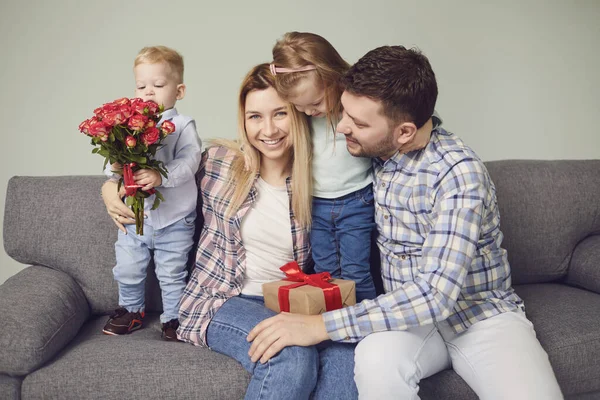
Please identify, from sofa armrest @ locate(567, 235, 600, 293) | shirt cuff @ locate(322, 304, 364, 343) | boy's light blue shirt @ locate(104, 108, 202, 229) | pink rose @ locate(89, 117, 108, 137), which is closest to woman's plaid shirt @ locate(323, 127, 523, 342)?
shirt cuff @ locate(322, 304, 364, 343)

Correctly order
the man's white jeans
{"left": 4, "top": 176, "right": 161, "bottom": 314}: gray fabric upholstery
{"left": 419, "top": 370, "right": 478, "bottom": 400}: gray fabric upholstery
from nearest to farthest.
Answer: the man's white jeans → {"left": 419, "top": 370, "right": 478, "bottom": 400}: gray fabric upholstery → {"left": 4, "top": 176, "right": 161, "bottom": 314}: gray fabric upholstery

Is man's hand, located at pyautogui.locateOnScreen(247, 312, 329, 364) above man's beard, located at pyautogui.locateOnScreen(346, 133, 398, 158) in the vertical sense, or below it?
below

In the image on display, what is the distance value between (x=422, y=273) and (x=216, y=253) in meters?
0.81

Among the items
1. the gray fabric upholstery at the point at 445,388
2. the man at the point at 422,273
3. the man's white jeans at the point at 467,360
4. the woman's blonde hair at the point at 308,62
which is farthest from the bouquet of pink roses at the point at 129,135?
the gray fabric upholstery at the point at 445,388

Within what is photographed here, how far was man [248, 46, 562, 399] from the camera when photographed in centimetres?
189

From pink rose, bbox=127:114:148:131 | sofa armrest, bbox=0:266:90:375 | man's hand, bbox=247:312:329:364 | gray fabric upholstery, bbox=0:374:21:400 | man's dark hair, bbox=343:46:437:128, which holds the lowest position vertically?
gray fabric upholstery, bbox=0:374:21:400

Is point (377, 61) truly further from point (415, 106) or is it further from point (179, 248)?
point (179, 248)

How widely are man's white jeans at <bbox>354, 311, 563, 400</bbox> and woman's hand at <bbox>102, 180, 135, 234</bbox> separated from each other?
971 millimetres

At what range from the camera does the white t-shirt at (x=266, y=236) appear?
91.4 inches

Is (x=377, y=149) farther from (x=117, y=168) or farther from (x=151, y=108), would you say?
(x=117, y=168)

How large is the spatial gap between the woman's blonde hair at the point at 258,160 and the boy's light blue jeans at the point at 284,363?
0.36 m

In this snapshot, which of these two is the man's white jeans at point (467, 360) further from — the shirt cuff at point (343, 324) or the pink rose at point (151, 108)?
the pink rose at point (151, 108)

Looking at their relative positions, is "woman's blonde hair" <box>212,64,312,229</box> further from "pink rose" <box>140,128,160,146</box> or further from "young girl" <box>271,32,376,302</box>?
"pink rose" <box>140,128,160,146</box>

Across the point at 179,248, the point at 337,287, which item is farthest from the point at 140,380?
the point at 337,287
